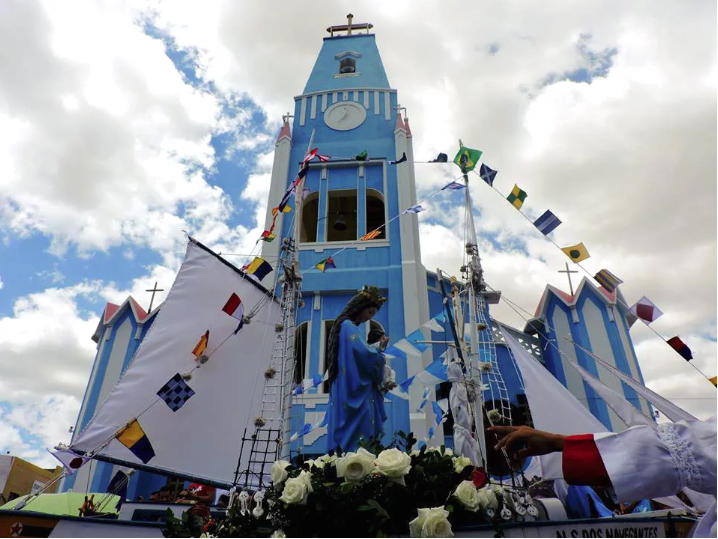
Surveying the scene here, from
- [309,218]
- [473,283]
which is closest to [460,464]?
[473,283]

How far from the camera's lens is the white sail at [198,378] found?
772 cm

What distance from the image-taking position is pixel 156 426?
306 inches

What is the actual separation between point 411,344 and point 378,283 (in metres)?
4.30

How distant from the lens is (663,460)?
1972mm

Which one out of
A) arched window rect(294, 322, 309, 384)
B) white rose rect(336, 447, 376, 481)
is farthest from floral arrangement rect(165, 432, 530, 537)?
arched window rect(294, 322, 309, 384)

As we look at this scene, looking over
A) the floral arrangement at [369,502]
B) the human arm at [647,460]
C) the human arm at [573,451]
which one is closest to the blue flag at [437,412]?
the floral arrangement at [369,502]

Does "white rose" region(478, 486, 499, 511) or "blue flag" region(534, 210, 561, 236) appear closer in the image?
"white rose" region(478, 486, 499, 511)

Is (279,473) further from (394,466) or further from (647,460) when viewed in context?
(647,460)

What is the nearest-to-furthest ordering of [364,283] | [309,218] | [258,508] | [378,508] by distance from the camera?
[378,508] < [258,508] < [364,283] < [309,218]

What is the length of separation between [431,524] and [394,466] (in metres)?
0.33

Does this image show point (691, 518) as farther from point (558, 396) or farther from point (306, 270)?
point (306, 270)

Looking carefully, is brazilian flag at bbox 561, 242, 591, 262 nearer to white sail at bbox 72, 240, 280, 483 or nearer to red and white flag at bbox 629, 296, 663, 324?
red and white flag at bbox 629, 296, 663, 324

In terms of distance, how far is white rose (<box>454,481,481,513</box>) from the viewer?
2531 millimetres

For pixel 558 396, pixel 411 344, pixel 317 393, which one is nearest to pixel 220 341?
pixel 317 393
